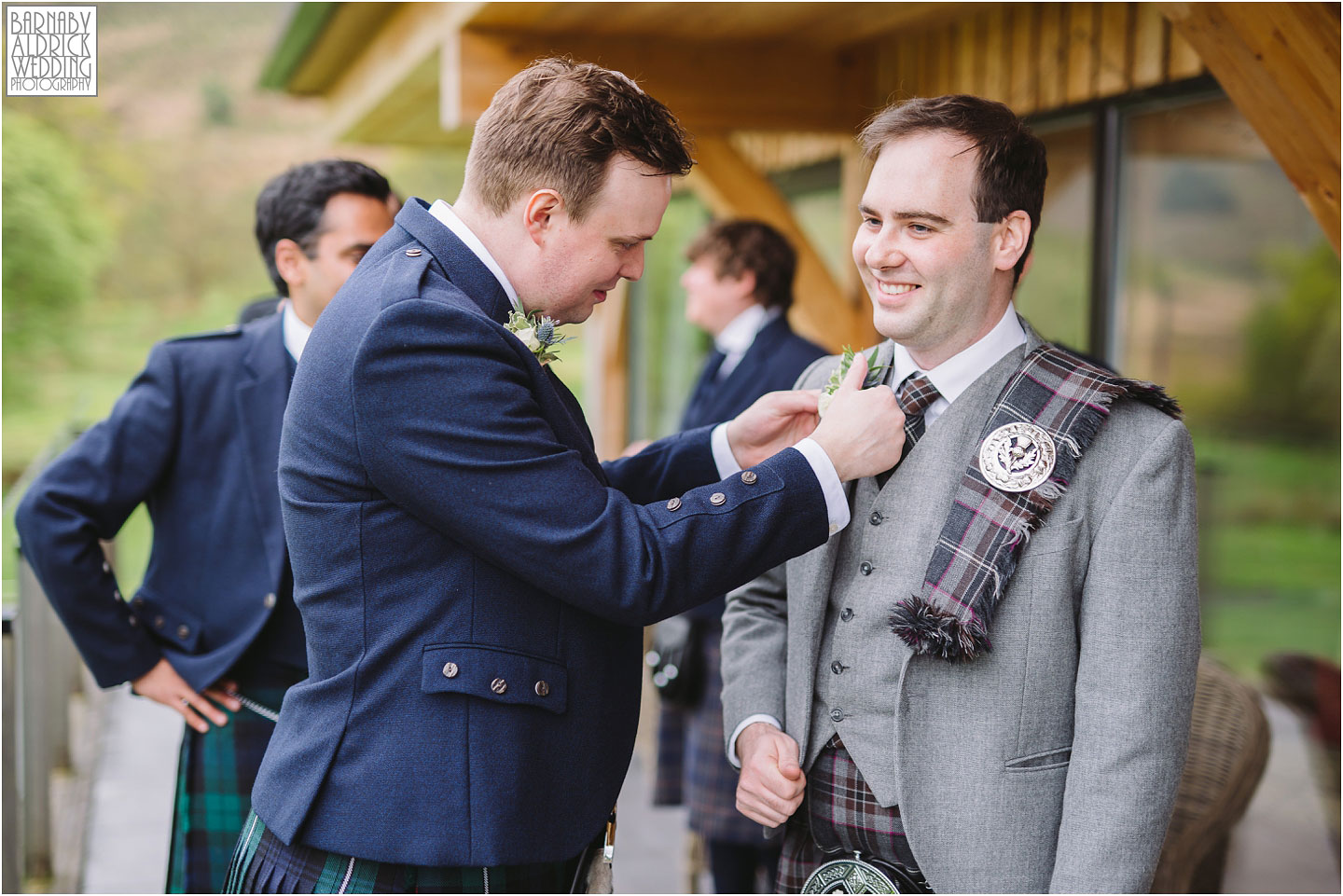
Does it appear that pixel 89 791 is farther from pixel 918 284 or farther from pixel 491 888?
pixel 918 284

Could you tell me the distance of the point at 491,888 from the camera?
5.09 feet

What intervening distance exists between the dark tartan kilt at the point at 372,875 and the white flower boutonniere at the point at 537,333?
2.16ft

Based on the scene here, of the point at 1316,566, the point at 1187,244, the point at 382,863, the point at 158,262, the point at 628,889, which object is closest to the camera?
the point at 382,863

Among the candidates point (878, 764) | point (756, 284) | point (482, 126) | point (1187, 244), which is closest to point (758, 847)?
point (756, 284)

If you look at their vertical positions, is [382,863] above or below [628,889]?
above

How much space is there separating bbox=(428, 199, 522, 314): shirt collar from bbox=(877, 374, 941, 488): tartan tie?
0.56 metres

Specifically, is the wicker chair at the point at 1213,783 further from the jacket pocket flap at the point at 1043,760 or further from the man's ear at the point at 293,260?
the man's ear at the point at 293,260

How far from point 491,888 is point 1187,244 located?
587 centimetres

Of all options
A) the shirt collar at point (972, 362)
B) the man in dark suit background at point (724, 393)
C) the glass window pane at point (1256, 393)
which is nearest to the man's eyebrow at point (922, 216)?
the shirt collar at point (972, 362)

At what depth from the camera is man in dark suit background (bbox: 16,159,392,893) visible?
2307 mm

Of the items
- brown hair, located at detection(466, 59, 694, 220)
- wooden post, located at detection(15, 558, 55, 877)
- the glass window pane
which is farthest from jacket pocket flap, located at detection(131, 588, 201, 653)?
the glass window pane

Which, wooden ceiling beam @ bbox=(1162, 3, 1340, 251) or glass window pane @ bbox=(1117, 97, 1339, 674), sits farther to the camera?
glass window pane @ bbox=(1117, 97, 1339, 674)

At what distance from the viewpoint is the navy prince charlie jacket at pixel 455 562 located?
1.40 m

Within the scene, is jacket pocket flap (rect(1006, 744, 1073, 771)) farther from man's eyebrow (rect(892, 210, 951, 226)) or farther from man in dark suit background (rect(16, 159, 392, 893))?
man in dark suit background (rect(16, 159, 392, 893))
